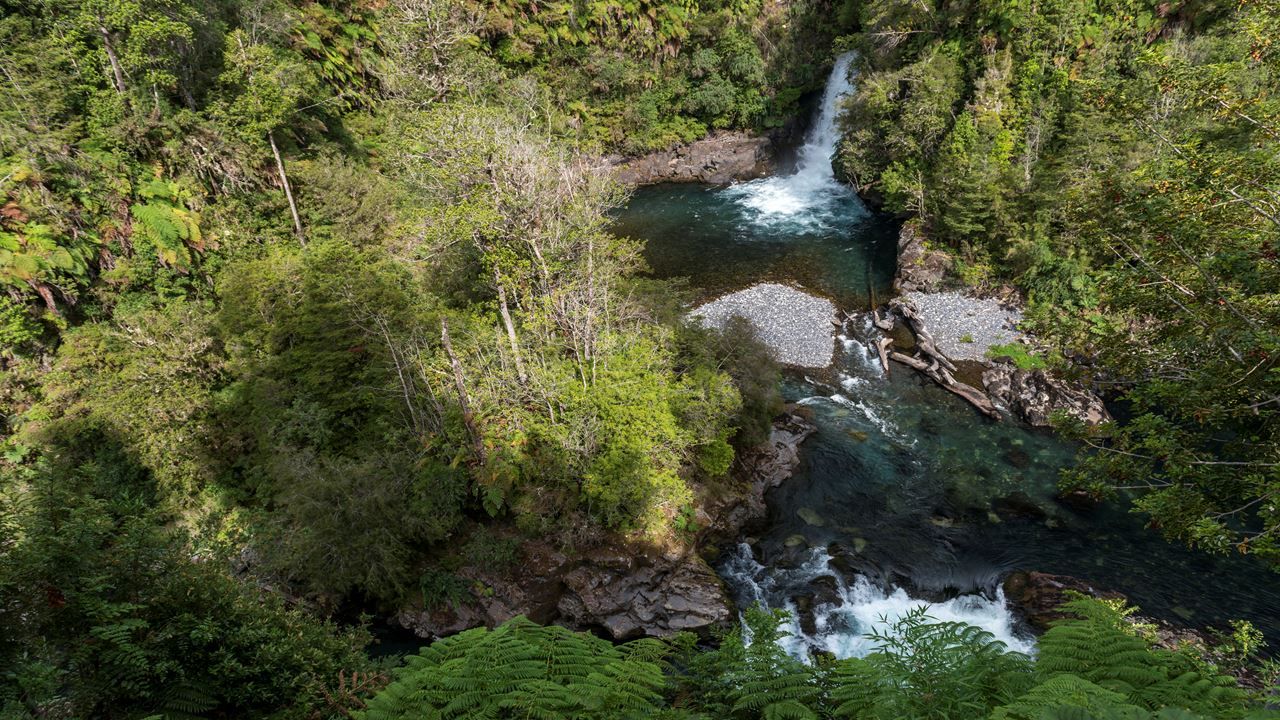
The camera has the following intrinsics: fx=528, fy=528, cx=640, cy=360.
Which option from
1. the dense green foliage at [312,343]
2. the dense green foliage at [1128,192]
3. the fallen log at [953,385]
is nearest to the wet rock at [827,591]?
the dense green foliage at [312,343]

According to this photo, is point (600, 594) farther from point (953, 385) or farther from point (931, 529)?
point (953, 385)

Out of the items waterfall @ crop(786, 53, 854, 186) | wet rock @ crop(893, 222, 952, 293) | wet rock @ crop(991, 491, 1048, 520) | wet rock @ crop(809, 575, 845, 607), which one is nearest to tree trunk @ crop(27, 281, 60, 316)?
wet rock @ crop(809, 575, 845, 607)

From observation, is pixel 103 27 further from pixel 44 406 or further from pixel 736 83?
pixel 736 83

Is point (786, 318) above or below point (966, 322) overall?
above

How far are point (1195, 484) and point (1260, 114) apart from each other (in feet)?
17.3

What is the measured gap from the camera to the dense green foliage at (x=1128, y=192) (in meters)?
7.22

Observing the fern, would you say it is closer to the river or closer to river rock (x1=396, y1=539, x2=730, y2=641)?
river rock (x1=396, y1=539, x2=730, y2=641)

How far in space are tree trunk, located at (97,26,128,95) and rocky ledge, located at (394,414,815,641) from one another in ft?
59.0

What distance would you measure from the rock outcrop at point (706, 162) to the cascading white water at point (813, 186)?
248 centimetres

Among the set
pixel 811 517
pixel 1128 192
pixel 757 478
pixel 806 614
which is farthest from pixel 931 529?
pixel 1128 192

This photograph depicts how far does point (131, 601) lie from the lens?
4.80 m

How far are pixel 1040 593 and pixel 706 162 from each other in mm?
36850

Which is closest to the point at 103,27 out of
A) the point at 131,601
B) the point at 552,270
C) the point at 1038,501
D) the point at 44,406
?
the point at 44,406

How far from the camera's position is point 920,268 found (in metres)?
24.4
